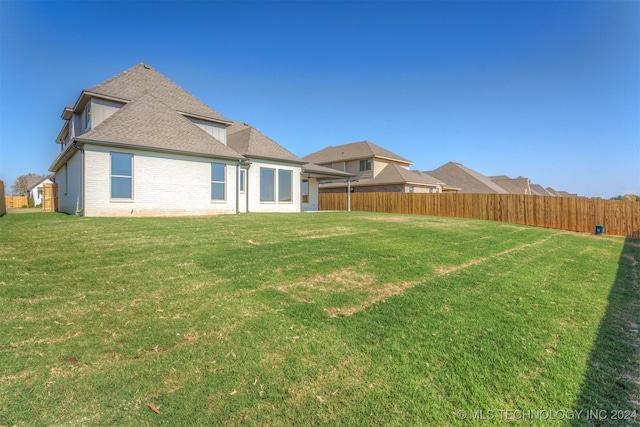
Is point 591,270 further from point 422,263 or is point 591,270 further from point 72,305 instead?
point 72,305

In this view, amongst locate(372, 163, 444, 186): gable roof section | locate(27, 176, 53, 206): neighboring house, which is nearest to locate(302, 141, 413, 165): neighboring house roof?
locate(372, 163, 444, 186): gable roof section

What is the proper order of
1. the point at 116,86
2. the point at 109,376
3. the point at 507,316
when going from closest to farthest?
the point at 109,376, the point at 507,316, the point at 116,86

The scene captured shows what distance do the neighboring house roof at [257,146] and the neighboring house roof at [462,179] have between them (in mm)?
26839

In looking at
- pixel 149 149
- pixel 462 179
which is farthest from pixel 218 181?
pixel 462 179

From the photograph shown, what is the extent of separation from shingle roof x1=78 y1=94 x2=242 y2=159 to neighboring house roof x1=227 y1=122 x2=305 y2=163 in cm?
218

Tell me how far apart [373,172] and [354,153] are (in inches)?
138

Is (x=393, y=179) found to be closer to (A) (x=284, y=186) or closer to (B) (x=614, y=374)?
(A) (x=284, y=186)

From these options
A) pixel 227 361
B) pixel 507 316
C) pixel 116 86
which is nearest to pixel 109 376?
pixel 227 361

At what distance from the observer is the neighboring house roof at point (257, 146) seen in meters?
16.5

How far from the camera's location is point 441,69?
1742 cm

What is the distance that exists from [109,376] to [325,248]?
494cm

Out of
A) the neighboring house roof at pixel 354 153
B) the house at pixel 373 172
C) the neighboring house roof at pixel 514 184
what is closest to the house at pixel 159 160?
the house at pixel 373 172

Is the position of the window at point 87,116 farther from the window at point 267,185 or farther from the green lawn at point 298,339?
the green lawn at point 298,339

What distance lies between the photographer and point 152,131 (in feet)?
41.4
